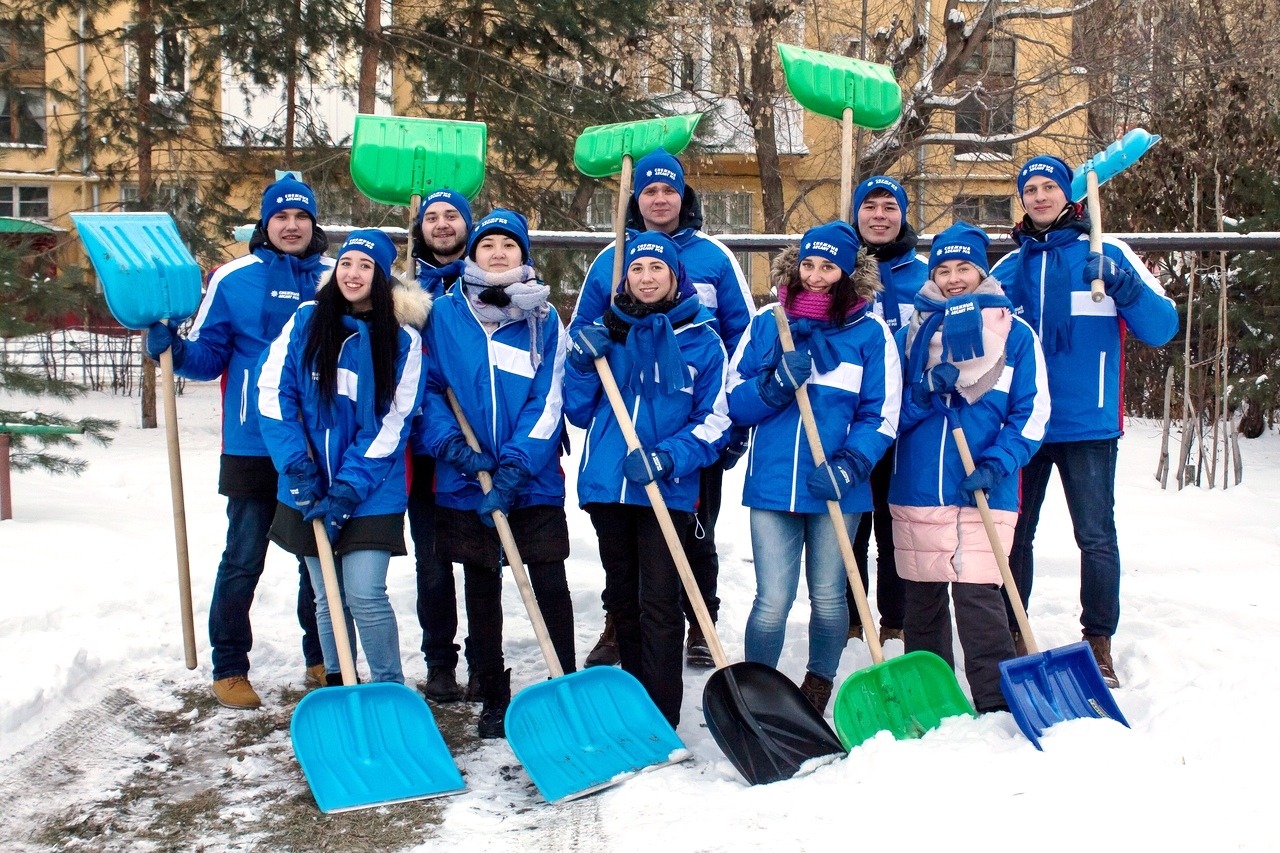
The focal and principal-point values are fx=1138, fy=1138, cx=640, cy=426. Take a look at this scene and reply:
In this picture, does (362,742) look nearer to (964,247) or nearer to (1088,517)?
(964,247)

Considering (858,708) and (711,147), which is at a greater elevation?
(711,147)

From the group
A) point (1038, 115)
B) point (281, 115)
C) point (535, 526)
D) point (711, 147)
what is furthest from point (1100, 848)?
point (1038, 115)

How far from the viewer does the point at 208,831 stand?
3.07 meters

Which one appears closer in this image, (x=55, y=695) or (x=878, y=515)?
(x=55, y=695)

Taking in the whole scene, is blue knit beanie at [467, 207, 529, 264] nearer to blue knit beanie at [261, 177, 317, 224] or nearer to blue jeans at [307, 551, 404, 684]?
blue knit beanie at [261, 177, 317, 224]

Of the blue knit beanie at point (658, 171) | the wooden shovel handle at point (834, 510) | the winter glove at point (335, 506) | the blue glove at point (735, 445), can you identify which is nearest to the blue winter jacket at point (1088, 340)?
the wooden shovel handle at point (834, 510)

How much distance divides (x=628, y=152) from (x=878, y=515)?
1.68 metres

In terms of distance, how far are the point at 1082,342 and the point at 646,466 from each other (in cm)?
165

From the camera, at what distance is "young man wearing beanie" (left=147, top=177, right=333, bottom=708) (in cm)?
397

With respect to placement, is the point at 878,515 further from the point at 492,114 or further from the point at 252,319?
the point at 492,114

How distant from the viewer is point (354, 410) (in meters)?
3.72

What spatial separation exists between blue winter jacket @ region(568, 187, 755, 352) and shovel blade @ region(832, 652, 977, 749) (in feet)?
4.23

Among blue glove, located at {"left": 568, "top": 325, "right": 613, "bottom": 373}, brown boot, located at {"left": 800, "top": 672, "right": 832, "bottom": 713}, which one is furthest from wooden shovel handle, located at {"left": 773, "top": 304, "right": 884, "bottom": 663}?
blue glove, located at {"left": 568, "top": 325, "right": 613, "bottom": 373}

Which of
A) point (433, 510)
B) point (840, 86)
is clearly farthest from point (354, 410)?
point (840, 86)
